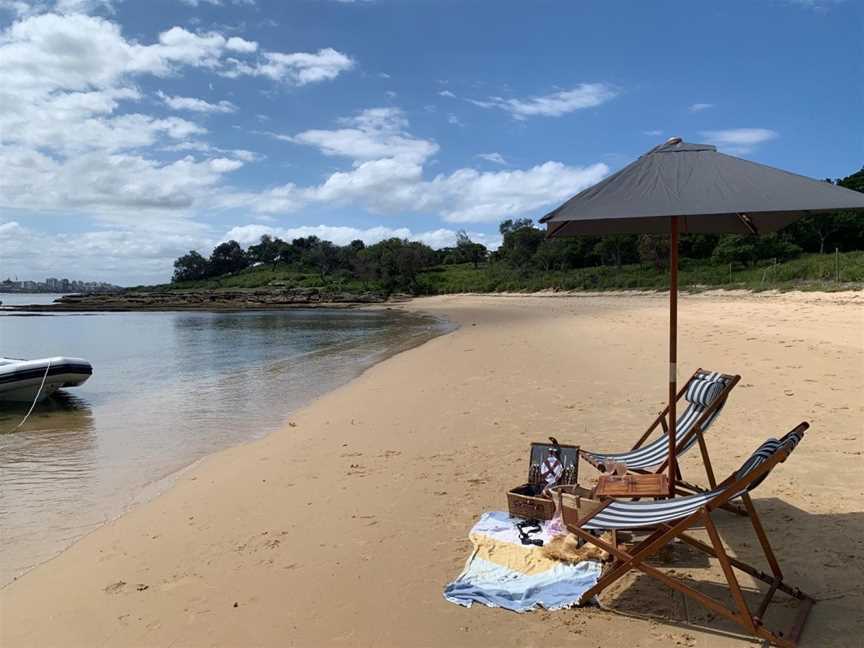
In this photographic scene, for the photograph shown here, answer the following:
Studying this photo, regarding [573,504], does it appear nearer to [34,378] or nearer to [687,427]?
[687,427]

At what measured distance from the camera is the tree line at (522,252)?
39469mm

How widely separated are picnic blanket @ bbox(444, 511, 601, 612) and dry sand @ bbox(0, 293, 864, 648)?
0.10 meters

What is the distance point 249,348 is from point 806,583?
69.9 ft

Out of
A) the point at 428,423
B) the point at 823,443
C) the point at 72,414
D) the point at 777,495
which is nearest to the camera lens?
the point at 777,495

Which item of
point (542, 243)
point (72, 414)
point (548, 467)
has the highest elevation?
point (542, 243)

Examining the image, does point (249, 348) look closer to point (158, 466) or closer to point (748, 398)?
point (158, 466)

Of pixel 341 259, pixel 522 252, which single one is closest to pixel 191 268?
pixel 341 259

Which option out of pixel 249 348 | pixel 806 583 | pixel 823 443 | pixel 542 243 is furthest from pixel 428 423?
pixel 542 243

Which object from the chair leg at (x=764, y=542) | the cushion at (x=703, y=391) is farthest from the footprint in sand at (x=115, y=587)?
the cushion at (x=703, y=391)

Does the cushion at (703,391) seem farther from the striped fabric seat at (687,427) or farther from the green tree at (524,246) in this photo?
the green tree at (524,246)

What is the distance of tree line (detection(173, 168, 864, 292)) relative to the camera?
39.5 m

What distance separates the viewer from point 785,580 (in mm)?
3283

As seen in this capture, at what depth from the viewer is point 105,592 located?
3.51m

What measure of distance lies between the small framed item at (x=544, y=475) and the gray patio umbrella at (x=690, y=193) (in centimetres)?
82
